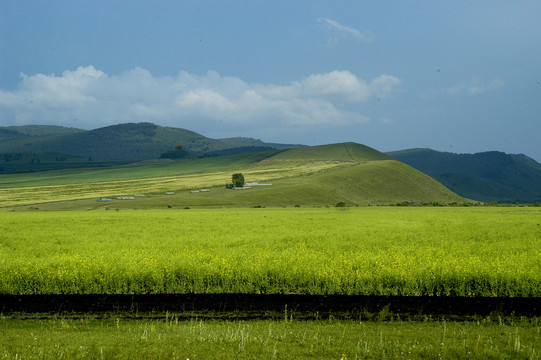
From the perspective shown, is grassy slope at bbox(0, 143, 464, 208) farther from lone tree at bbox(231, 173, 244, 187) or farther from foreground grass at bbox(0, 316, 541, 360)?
foreground grass at bbox(0, 316, 541, 360)

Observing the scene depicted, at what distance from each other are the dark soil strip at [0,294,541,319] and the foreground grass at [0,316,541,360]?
1099mm

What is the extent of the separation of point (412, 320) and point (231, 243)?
43.9 feet

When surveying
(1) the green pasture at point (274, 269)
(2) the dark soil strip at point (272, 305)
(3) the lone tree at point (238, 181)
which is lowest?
(2) the dark soil strip at point (272, 305)

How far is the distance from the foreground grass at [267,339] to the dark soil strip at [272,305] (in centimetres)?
110

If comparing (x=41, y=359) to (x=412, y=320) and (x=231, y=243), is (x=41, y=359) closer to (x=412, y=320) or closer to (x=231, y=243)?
(x=412, y=320)

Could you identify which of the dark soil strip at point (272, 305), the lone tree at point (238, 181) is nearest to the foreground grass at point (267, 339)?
the dark soil strip at point (272, 305)

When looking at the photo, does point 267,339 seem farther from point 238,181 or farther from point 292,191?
point 238,181

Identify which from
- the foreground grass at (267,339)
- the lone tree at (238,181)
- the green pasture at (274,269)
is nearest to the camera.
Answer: the foreground grass at (267,339)

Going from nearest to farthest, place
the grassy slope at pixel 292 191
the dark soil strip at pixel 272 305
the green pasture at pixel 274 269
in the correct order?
the dark soil strip at pixel 272 305, the green pasture at pixel 274 269, the grassy slope at pixel 292 191

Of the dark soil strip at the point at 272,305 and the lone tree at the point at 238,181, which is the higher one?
the lone tree at the point at 238,181

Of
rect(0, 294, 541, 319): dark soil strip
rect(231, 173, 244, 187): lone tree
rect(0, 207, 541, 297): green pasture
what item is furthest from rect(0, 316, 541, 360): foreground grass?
rect(231, 173, 244, 187): lone tree

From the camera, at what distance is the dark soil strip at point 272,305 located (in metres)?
17.0

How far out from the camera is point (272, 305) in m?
17.8

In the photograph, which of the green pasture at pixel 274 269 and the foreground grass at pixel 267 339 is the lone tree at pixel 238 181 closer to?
the green pasture at pixel 274 269
